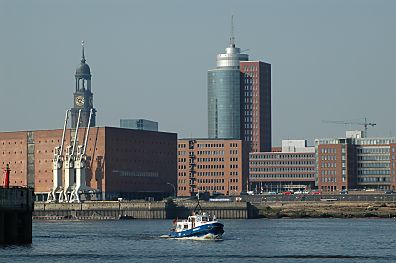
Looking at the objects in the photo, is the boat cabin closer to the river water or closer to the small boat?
the small boat

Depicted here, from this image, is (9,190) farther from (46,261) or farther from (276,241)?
(276,241)

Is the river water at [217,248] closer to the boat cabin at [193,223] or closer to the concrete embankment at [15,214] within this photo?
the concrete embankment at [15,214]

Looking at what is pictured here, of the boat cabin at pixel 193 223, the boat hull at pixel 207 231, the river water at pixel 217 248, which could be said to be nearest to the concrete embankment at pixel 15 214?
the river water at pixel 217 248

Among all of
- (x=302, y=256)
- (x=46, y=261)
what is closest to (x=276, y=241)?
(x=302, y=256)

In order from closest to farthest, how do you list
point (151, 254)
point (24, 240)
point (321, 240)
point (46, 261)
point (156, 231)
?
point (46, 261) → point (151, 254) → point (24, 240) → point (321, 240) → point (156, 231)

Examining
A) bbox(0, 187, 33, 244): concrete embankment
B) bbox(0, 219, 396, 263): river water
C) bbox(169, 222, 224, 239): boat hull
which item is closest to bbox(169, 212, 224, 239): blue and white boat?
bbox(169, 222, 224, 239): boat hull

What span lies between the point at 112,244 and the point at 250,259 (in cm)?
3391

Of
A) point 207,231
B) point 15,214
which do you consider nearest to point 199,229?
point 207,231

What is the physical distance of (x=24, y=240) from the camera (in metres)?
143

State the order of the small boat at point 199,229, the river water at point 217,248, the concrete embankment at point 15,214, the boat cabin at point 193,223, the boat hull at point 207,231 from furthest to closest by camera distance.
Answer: the boat cabin at point 193,223 → the small boat at point 199,229 → the boat hull at point 207,231 → the concrete embankment at point 15,214 → the river water at point 217,248

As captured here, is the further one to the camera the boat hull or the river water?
the boat hull

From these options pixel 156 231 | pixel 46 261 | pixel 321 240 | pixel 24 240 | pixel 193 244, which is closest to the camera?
pixel 46 261

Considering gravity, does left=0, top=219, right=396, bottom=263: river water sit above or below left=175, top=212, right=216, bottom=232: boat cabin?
below

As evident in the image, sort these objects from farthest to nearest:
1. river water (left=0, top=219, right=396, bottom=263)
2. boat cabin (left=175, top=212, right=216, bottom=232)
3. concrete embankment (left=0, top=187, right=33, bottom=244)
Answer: boat cabin (left=175, top=212, right=216, bottom=232), concrete embankment (left=0, top=187, right=33, bottom=244), river water (left=0, top=219, right=396, bottom=263)
